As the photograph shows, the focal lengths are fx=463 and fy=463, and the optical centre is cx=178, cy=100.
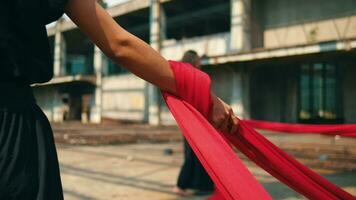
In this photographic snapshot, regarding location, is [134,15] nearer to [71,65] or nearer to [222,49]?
[222,49]

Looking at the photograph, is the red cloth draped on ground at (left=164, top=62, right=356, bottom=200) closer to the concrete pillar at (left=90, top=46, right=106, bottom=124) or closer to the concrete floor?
the concrete floor

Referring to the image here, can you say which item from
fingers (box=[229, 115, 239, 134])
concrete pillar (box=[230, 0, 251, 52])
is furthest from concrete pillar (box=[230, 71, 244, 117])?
fingers (box=[229, 115, 239, 134])

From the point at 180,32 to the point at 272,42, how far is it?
10587 millimetres

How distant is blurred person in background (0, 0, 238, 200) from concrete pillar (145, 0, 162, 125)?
26.4 m

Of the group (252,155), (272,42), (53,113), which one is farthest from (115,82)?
(252,155)

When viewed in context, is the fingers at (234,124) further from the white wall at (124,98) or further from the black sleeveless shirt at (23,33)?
the white wall at (124,98)

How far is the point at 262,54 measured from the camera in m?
20.8

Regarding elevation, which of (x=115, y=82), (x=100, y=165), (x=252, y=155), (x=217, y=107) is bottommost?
(x=100, y=165)

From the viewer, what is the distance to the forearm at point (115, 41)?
1427 millimetres

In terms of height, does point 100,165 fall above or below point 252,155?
below

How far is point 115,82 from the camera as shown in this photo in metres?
32.9

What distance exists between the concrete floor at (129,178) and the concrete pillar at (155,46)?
17.9m

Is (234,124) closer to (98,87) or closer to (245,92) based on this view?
(245,92)

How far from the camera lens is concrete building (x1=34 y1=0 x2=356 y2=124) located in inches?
824
